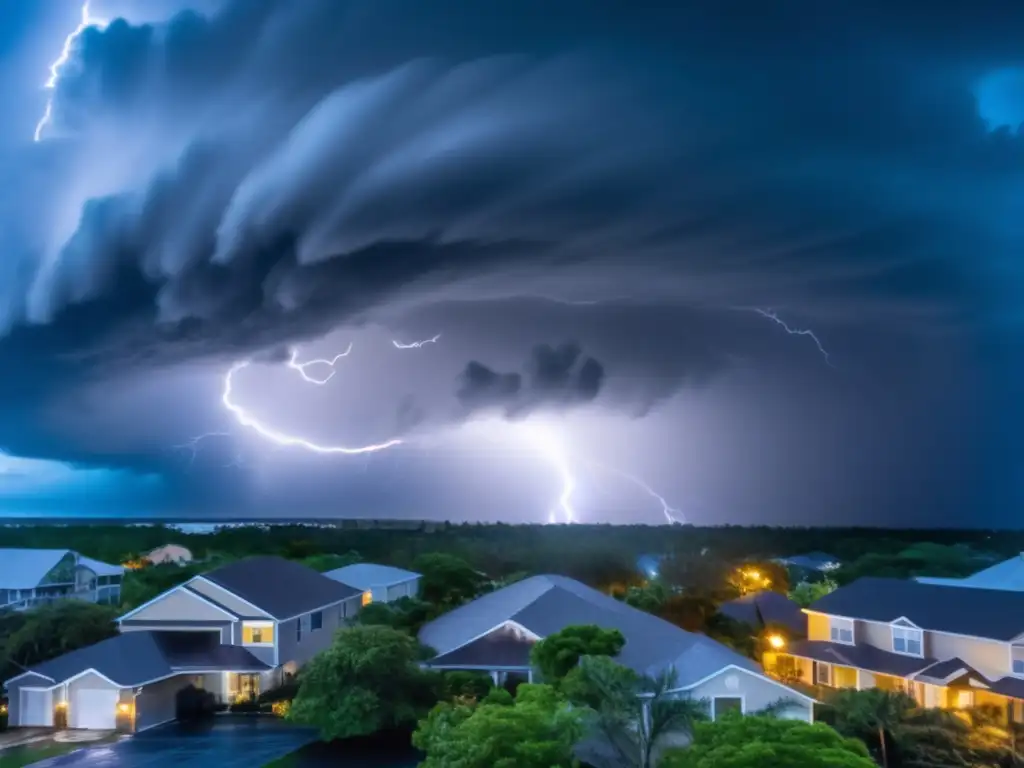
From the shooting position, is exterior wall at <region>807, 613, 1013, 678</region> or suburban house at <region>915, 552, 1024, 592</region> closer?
exterior wall at <region>807, 613, 1013, 678</region>

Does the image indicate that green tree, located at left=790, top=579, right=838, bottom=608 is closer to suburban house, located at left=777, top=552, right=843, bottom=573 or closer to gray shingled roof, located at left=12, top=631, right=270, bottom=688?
suburban house, located at left=777, top=552, right=843, bottom=573

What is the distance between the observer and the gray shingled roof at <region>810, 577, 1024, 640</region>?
80.3 ft

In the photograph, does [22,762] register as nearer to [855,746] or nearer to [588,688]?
[588,688]

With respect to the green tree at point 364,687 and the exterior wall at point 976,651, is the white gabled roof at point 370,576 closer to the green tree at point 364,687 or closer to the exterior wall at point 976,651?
the green tree at point 364,687

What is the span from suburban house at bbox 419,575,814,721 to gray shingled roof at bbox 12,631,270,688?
569cm

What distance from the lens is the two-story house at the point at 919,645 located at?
23500mm

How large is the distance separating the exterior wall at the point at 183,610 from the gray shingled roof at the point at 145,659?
1.84 feet

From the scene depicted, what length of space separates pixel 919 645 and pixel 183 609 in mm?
21057

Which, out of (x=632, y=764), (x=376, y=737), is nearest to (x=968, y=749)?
(x=632, y=764)

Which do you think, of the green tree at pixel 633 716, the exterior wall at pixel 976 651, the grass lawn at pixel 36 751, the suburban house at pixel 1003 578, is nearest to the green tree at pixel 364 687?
the grass lawn at pixel 36 751

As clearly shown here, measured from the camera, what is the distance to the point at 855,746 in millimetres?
15117

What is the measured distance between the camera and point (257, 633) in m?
27.4

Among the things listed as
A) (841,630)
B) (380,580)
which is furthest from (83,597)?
(841,630)

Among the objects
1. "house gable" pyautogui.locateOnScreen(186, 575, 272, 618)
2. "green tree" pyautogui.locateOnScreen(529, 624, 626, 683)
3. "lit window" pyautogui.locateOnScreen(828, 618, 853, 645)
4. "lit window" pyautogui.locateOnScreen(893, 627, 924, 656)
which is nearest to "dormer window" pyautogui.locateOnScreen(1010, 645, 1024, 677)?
"lit window" pyautogui.locateOnScreen(893, 627, 924, 656)
